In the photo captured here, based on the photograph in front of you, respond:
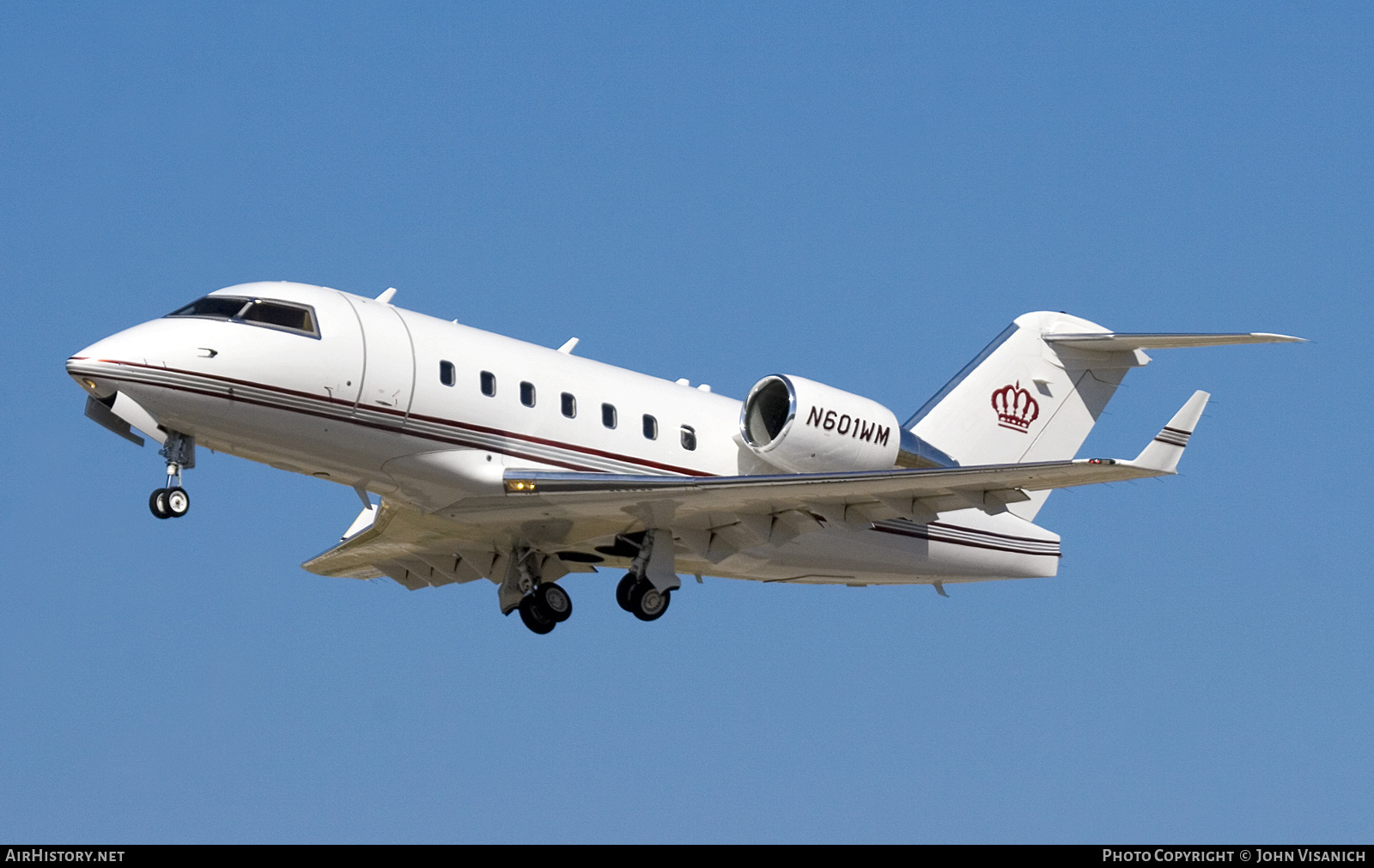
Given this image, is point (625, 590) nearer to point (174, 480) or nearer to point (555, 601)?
point (555, 601)

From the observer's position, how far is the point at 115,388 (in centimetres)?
1889

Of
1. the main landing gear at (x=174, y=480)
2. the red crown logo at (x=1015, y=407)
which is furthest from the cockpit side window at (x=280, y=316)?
the red crown logo at (x=1015, y=407)

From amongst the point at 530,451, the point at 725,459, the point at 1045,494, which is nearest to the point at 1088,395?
the point at 1045,494

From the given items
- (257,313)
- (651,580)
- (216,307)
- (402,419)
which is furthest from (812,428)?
(216,307)

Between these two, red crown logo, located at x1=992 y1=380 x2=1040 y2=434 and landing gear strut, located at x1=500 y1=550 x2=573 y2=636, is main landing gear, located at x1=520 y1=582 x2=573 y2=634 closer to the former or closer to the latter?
landing gear strut, located at x1=500 y1=550 x2=573 y2=636

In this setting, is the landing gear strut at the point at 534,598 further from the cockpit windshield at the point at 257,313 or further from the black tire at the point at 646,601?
the cockpit windshield at the point at 257,313

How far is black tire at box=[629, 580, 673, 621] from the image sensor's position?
21875 millimetres

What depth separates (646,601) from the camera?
21875 millimetres

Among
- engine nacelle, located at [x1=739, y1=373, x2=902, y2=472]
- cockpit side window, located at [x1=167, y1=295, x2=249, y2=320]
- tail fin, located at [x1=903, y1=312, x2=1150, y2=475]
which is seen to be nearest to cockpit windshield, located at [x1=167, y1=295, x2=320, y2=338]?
cockpit side window, located at [x1=167, y1=295, x2=249, y2=320]

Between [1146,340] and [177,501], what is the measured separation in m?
13.1

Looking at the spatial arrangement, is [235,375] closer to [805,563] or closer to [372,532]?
[372,532]

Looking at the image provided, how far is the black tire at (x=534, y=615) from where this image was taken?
22.8 meters

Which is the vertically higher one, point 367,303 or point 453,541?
point 367,303
